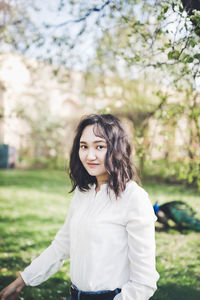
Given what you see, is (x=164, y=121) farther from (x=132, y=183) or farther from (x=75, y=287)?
(x=75, y=287)

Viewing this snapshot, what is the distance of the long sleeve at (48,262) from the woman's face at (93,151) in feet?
1.12

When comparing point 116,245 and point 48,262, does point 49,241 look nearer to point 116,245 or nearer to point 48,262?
point 48,262

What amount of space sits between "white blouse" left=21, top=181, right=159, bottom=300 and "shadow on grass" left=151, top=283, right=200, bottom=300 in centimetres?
221

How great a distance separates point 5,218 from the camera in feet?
24.2

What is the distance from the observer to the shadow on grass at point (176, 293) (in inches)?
139

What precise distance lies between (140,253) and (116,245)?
0.48ft

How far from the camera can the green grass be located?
12.4ft

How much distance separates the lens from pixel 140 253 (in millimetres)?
1546

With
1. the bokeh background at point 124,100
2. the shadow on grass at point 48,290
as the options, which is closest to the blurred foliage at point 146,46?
the bokeh background at point 124,100

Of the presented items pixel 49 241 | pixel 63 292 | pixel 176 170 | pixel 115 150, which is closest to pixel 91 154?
pixel 115 150

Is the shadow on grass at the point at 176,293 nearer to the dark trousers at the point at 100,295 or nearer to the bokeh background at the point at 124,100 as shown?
the bokeh background at the point at 124,100

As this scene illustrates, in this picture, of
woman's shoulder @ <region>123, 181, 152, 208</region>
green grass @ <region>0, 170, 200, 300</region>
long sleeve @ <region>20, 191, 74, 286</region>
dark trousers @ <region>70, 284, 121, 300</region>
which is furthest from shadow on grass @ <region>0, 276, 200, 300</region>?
woman's shoulder @ <region>123, 181, 152, 208</region>

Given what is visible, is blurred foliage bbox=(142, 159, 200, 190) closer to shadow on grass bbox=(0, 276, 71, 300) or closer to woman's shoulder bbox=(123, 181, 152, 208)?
shadow on grass bbox=(0, 276, 71, 300)

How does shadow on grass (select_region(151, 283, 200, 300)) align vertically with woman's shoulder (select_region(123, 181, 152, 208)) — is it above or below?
below
